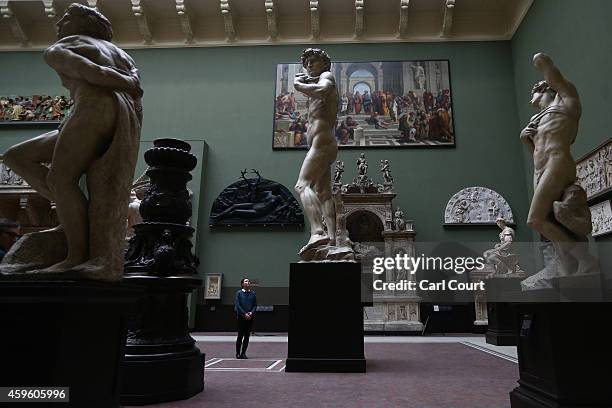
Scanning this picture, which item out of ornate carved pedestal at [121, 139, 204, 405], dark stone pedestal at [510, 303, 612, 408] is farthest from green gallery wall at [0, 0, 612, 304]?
dark stone pedestal at [510, 303, 612, 408]

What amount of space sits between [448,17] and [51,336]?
15.5 meters

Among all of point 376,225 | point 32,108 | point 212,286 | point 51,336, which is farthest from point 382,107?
point 51,336

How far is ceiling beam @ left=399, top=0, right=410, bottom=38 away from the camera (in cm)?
1401

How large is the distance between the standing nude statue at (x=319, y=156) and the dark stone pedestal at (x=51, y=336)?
11.6 ft

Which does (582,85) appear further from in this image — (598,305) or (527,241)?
(598,305)

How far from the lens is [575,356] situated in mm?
2490

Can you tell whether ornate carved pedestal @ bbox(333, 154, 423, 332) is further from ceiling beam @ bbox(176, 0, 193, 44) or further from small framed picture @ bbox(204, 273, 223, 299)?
ceiling beam @ bbox(176, 0, 193, 44)

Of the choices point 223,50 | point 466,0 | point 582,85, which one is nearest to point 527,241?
point 582,85

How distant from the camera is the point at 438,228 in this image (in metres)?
13.0

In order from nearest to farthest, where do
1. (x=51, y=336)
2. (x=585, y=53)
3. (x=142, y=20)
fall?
(x=51, y=336) → (x=585, y=53) → (x=142, y=20)

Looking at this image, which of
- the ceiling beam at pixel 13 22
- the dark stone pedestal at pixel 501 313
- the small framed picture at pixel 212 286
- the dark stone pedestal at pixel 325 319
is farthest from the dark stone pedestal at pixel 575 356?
the ceiling beam at pixel 13 22

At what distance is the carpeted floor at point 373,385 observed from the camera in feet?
10.6

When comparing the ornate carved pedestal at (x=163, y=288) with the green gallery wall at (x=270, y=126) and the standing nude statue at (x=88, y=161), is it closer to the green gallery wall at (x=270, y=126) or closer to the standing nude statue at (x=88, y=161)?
the standing nude statue at (x=88, y=161)

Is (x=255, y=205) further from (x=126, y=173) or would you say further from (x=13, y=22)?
(x=13, y=22)
